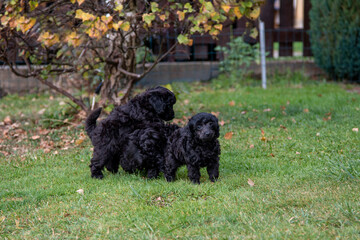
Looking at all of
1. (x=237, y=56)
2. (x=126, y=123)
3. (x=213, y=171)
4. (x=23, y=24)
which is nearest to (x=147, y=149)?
(x=126, y=123)

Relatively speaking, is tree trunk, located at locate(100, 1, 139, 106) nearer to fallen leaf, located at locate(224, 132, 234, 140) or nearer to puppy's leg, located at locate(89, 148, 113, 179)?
fallen leaf, located at locate(224, 132, 234, 140)

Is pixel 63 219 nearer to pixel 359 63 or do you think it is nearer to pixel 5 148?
pixel 5 148

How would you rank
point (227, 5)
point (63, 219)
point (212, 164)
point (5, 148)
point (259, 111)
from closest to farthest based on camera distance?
point (63, 219) → point (212, 164) → point (227, 5) → point (5, 148) → point (259, 111)

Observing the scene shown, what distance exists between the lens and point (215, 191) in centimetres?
380

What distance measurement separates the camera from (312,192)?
3.63 metres

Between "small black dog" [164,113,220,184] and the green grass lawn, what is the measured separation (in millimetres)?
135

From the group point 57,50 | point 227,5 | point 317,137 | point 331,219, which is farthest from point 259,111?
point 331,219

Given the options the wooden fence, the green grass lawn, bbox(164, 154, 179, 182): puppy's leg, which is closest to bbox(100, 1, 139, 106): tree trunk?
the green grass lawn

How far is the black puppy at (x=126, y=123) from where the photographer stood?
4398 millimetres

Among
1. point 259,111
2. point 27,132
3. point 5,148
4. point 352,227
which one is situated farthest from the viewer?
point 259,111

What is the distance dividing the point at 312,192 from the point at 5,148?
4.08 m

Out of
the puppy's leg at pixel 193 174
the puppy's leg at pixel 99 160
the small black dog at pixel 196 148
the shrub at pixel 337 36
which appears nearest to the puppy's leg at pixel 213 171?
the small black dog at pixel 196 148

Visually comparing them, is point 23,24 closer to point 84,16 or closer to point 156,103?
point 84,16

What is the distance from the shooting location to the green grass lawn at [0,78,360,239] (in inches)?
121
